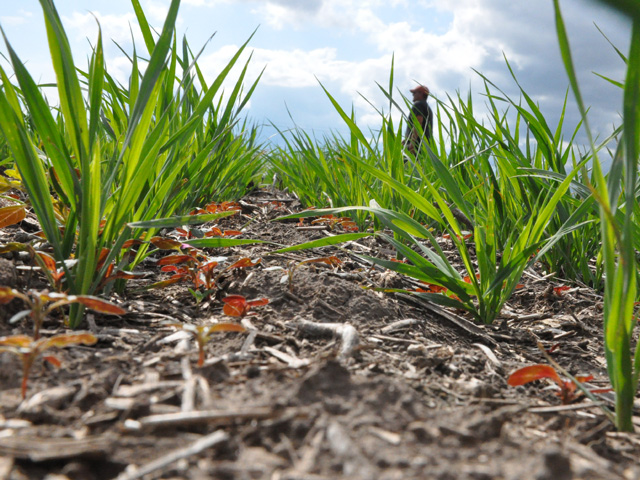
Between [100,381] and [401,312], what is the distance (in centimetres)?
73

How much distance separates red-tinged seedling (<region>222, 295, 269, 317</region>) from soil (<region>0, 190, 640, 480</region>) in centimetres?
2

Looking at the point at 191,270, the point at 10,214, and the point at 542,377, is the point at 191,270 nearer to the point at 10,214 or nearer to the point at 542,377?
the point at 10,214

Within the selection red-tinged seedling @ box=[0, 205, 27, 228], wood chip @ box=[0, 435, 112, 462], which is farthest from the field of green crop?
wood chip @ box=[0, 435, 112, 462]

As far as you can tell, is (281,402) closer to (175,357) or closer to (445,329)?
(175,357)

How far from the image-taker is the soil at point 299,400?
Result: 19.2 inches

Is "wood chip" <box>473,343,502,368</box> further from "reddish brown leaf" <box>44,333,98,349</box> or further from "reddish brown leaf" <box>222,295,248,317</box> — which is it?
"reddish brown leaf" <box>44,333,98,349</box>

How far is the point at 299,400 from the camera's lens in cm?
58

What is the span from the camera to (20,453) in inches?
19.2

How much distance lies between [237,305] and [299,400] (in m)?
0.45

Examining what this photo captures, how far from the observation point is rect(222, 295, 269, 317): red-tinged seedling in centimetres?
98

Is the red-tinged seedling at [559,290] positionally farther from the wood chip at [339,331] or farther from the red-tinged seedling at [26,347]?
the red-tinged seedling at [26,347]

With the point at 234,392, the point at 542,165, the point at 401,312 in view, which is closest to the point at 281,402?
the point at 234,392

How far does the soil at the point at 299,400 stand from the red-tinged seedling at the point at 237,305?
0.9 inches

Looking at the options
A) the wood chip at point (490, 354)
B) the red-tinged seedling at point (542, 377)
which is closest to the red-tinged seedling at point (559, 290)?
the wood chip at point (490, 354)
